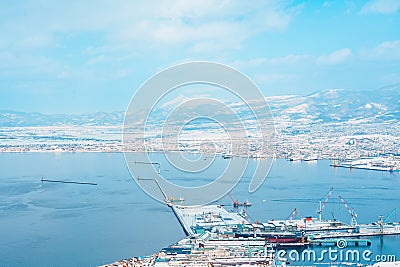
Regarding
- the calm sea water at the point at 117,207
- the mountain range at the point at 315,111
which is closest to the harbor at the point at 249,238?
the calm sea water at the point at 117,207

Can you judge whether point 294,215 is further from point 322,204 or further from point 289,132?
point 289,132

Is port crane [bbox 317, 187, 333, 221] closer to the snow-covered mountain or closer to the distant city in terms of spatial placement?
the distant city

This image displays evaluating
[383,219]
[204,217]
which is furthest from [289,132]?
[204,217]

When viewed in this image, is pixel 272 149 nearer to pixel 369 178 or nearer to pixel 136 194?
pixel 369 178

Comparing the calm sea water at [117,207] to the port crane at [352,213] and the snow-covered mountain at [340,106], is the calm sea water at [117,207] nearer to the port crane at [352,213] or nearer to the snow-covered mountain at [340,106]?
the port crane at [352,213]

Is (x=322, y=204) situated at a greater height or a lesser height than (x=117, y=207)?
greater

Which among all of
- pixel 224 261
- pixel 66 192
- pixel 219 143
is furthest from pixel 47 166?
pixel 224 261
